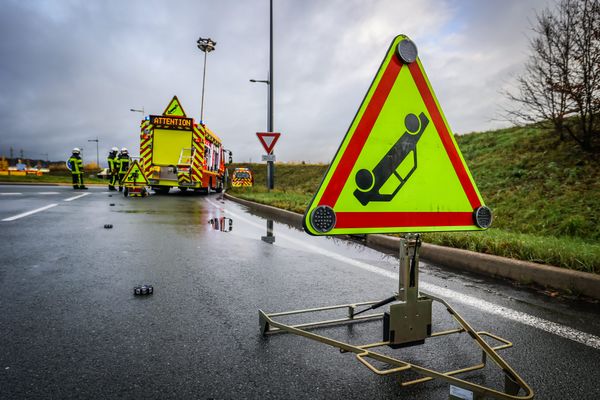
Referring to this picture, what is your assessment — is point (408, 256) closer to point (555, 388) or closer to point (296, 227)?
point (555, 388)

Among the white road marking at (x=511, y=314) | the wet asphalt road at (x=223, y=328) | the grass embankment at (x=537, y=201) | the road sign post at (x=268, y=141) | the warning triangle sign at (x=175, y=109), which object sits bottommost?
the wet asphalt road at (x=223, y=328)

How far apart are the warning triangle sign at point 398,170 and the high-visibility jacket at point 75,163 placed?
21.7 m

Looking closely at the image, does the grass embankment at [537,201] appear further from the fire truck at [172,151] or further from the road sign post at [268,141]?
the fire truck at [172,151]

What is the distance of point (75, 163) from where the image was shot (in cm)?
2067

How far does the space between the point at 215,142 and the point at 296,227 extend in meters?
15.5

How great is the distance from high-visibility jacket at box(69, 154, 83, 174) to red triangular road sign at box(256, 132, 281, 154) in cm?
1137

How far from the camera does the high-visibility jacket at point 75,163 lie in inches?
802

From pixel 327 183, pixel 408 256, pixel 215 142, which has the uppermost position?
pixel 215 142

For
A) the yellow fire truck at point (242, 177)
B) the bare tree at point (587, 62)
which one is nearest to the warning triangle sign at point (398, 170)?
the bare tree at point (587, 62)

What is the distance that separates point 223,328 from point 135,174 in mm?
15540

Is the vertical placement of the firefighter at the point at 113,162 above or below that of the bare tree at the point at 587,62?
below

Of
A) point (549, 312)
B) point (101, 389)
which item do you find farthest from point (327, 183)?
point (549, 312)

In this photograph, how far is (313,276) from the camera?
395cm

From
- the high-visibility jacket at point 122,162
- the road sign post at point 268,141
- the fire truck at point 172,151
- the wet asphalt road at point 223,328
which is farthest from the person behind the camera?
the high-visibility jacket at point 122,162
